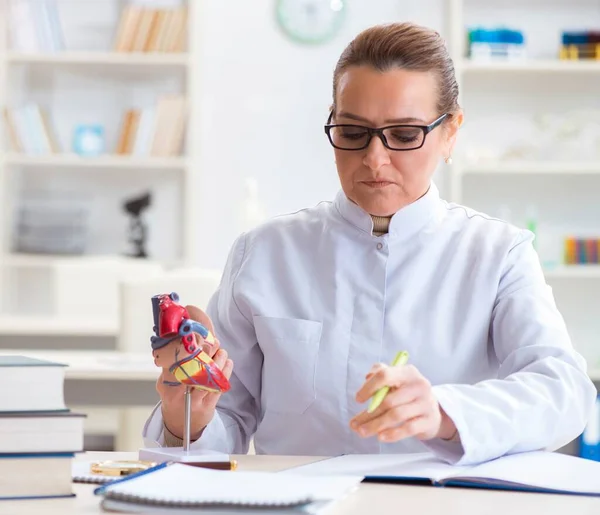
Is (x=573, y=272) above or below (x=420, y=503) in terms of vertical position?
below

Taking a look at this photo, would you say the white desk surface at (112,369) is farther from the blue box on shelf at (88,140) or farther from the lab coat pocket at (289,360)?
the blue box on shelf at (88,140)

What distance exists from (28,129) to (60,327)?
1.46 metres

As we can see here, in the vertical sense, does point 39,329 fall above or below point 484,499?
below

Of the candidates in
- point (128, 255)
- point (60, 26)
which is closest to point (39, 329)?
point (128, 255)

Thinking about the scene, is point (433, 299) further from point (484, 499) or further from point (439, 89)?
point (484, 499)

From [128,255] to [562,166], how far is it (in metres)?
2.00

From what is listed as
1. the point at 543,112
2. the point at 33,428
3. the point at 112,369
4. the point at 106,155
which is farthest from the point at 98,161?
the point at 33,428

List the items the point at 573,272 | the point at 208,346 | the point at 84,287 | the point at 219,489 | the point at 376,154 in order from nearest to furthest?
the point at 219,489 → the point at 208,346 → the point at 376,154 → the point at 84,287 → the point at 573,272

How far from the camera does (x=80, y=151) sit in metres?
4.77

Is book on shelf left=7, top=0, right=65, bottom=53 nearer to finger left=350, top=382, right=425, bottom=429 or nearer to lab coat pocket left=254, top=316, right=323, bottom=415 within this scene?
lab coat pocket left=254, top=316, right=323, bottom=415

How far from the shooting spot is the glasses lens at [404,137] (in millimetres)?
1401

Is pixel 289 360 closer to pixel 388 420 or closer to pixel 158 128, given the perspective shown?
pixel 388 420

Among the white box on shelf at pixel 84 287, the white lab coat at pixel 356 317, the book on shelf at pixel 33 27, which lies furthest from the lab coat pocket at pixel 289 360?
the book on shelf at pixel 33 27

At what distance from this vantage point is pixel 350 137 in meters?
1.41
